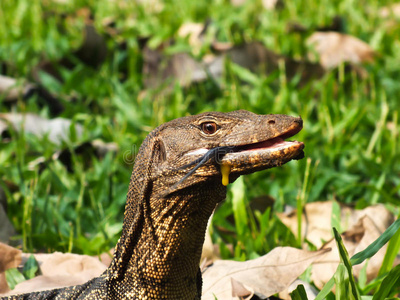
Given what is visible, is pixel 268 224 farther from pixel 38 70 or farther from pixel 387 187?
pixel 38 70

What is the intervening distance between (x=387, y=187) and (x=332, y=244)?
1.32 meters

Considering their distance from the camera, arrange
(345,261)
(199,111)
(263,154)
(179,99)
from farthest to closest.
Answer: (179,99)
(199,111)
(345,261)
(263,154)

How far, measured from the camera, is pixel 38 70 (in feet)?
20.1

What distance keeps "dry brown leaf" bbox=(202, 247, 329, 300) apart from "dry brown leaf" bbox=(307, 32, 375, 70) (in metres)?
3.76

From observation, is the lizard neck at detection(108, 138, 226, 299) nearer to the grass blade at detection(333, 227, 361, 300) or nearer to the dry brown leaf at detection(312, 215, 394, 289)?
the grass blade at detection(333, 227, 361, 300)

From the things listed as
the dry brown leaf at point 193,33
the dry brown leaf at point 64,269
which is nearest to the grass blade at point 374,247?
the dry brown leaf at point 64,269

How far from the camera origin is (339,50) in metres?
6.58

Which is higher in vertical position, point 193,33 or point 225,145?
point 193,33

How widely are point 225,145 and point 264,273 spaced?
0.89 meters

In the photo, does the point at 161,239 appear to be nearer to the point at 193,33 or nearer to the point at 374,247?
the point at 374,247

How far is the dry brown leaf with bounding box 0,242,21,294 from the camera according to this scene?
9.99 feet

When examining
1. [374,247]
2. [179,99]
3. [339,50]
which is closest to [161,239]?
[374,247]

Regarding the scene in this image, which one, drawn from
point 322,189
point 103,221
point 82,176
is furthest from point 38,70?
point 322,189

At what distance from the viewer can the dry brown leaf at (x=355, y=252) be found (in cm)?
315
